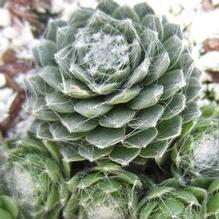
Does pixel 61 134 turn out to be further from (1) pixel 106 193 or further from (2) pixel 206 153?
(2) pixel 206 153

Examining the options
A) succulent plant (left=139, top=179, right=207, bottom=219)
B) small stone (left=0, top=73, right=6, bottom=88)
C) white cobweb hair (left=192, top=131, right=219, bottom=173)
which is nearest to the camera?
succulent plant (left=139, top=179, right=207, bottom=219)

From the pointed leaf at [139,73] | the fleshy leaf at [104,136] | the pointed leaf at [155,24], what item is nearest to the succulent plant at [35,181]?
the fleshy leaf at [104,136]

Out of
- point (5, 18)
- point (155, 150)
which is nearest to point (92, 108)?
point (155, 150)

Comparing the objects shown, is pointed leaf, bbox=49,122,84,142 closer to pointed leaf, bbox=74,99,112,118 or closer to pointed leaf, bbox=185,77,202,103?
pointed leaf, bbox=74,99,112,118

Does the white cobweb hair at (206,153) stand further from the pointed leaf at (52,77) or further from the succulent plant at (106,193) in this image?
the pointed leaf at (52,77)

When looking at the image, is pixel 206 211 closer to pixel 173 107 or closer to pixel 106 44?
pixel 173 107

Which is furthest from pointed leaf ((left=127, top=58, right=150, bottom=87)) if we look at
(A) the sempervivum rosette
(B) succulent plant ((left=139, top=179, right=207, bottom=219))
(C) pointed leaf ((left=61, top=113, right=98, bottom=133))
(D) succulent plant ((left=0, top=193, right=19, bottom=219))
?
(D) succulent plant ((left=0, top=193, right=19, bottom=219))

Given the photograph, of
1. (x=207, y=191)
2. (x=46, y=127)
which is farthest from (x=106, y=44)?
(x=207, y=191)
